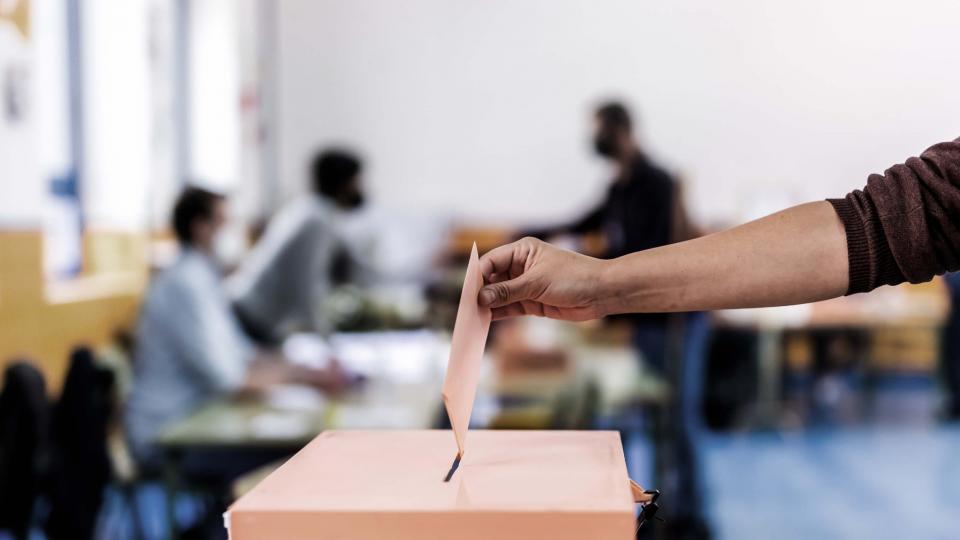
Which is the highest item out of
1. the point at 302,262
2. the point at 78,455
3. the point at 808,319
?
the point at 302,262

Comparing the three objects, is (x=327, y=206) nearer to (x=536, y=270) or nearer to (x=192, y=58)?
(x=192, y=58)

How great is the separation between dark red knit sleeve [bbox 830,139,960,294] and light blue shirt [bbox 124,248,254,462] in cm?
213

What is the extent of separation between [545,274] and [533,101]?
477 centimetres

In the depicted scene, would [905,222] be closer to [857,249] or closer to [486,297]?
[857,249]

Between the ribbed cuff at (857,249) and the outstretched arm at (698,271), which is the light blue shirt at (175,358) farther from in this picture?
the ribbed cuff at (857,249)

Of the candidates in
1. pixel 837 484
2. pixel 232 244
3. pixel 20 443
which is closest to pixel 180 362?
pixel 20 443

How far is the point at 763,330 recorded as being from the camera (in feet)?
17.5

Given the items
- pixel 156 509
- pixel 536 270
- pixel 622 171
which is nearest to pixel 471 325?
pixel 536 270

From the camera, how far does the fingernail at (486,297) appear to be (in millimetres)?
803

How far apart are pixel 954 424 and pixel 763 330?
5.00 ft

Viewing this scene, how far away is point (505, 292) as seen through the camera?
33.1 inches

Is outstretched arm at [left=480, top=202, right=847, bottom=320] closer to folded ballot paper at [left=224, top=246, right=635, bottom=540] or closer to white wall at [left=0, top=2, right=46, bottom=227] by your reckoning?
folded ballot paper at [left=224, top=246, right=635, bottom=540]

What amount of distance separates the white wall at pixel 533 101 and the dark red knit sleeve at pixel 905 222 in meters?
2.57

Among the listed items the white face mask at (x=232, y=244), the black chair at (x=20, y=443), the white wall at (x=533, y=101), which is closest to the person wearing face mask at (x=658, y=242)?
the white wall at (x=533, y=101)
